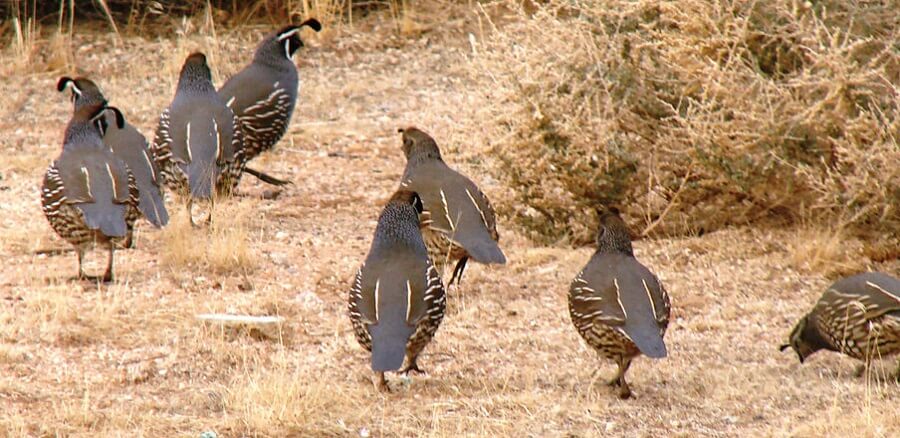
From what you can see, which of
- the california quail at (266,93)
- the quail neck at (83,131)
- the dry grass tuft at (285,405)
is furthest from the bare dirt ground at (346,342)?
the quail neck at (83,131)

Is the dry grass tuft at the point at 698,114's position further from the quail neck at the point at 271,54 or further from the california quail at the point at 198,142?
the quail neck at the point at 271,54

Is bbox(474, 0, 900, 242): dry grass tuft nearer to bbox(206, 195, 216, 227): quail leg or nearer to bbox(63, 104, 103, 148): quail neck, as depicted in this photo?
bbox(206, 195, 216, 227): quail leg

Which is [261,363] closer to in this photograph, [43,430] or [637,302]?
[43,430]

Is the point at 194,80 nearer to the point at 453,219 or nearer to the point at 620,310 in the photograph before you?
the point at 453,219

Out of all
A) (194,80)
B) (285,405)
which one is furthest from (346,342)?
(194,80)

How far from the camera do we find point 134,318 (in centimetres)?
610

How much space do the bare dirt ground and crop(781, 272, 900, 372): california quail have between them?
14cm

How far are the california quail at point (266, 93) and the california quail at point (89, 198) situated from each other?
1748mm

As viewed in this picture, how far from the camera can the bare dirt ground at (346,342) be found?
4.96m

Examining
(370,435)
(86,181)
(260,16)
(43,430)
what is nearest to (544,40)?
(86,181)

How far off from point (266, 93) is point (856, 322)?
450 centimetres

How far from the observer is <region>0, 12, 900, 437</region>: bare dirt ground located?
16.3 feet

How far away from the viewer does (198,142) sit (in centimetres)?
763

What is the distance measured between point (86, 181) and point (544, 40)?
7.78 feet
